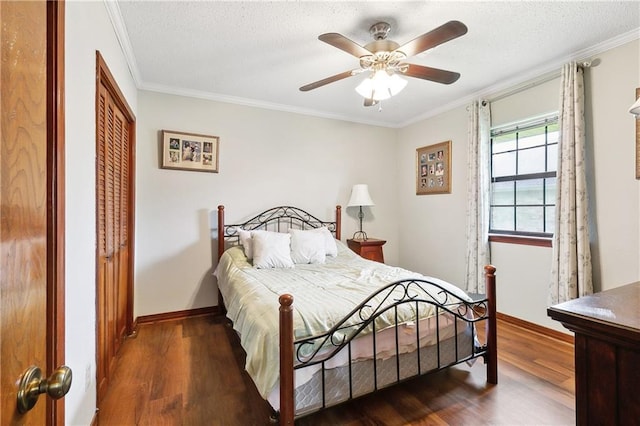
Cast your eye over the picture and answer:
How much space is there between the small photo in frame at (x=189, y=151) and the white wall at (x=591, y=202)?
2.78m

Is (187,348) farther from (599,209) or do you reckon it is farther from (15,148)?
(599,209)

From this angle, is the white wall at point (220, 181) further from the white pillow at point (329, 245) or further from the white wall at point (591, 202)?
the white wall at point (591, 202)

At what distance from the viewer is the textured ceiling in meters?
1.95

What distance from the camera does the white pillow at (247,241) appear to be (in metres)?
3.03

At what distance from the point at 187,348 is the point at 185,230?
49.6 inches

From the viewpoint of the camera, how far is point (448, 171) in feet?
12.2

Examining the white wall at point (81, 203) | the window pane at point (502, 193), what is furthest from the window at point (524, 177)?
the white wall at point (81, 203)

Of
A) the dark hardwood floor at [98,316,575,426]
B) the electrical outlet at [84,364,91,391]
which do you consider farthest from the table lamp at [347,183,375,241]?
the electrical outlet at [84,364,91,391]

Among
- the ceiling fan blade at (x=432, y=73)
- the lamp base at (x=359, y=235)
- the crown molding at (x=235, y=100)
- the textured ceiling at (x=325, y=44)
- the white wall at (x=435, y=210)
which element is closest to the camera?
the textured ceiling at (x=325, y=44)

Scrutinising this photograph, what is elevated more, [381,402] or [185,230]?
[185,230]

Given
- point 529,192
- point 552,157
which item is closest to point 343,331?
point 529,192

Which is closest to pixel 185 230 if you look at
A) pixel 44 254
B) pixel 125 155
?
pixel 125 155

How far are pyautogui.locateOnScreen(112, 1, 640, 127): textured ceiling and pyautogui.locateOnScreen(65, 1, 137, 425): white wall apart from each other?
2.08ft

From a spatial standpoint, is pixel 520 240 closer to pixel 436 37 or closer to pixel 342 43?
pixel 436 37
